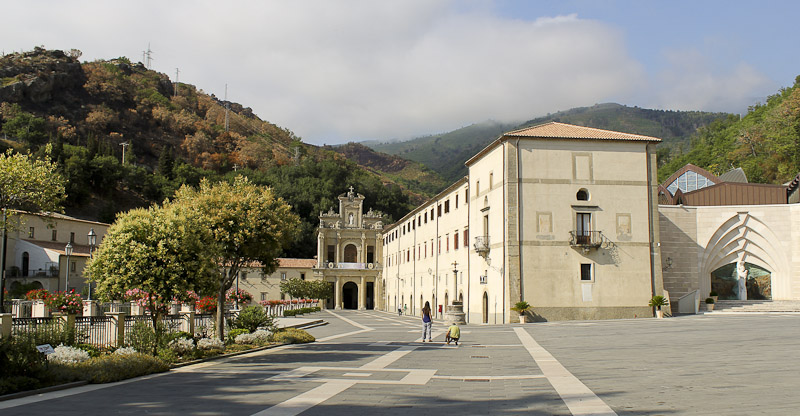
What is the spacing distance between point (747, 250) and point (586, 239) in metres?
13.9

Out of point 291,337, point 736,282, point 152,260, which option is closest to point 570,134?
point 736,282

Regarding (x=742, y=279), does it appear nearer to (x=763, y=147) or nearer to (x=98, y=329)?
(x=763, y=147)

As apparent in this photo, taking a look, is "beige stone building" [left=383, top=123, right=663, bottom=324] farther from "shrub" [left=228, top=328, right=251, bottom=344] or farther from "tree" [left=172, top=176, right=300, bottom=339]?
"shrub" [left=228, top=328, right=251, bottom=344]

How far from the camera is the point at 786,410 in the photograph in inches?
373

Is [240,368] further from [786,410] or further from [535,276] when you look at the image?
[535,276]

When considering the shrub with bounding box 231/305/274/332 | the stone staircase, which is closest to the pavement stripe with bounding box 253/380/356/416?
the shrub with bounding box 231/305/274/332

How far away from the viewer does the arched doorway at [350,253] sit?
9586 cm

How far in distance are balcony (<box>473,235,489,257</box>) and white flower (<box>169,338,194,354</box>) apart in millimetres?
26976

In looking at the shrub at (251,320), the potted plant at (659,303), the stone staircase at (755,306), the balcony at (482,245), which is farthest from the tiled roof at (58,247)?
the stone staircase at (755,306)

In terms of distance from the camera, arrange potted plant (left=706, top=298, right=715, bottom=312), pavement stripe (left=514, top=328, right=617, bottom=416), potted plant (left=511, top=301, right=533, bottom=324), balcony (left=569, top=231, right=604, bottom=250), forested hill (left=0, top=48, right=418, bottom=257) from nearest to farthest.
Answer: pavement stripe (left=514, top=328, right=617, bottom=416) → potted plant (left=511, top=301, right=533, bottom=324) → balcony (left=569, top=231, right=604, bottom=250) → potted plant (left=706, top=298, right=715, bottom=312) → forested hill (left=0, top=48, right=418, bottom=257)

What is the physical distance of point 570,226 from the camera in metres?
40.9

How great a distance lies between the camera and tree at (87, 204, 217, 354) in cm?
1927

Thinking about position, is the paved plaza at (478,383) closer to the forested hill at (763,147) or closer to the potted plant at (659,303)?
the potted plant at (659,303)

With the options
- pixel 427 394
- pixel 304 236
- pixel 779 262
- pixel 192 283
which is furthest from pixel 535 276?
pixel 304 236
